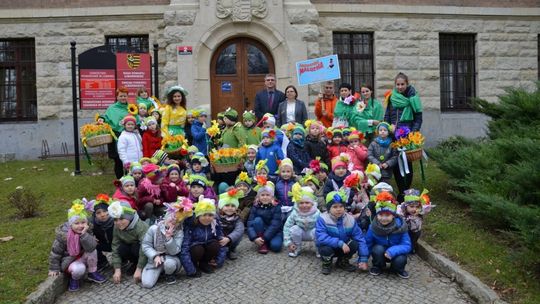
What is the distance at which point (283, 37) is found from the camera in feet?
43.1

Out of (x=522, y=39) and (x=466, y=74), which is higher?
(x=522, y=39)

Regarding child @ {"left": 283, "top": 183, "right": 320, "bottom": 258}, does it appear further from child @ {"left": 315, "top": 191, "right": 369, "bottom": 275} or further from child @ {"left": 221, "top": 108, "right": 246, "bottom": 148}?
child @ {"left": 221, "top": 108, "right": 246, "bottom": 148}

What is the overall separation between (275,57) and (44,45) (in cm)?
670

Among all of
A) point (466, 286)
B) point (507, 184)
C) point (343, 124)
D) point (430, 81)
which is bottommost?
point (466, 286)

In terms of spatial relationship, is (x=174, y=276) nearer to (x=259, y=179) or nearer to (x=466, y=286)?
(x=259, y=179)

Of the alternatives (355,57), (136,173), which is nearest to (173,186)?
(136,173)

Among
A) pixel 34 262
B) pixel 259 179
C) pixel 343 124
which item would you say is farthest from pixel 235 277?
pixel 343 124

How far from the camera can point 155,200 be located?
595cm

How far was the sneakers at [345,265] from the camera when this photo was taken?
17.2 feet

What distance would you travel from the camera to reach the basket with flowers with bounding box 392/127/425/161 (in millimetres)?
6797

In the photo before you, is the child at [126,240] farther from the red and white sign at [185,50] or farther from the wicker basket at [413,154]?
the red and white sign at [185,50]

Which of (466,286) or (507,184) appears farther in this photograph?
(507,184)

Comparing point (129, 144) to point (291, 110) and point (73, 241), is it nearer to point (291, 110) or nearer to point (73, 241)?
point (291, 110)

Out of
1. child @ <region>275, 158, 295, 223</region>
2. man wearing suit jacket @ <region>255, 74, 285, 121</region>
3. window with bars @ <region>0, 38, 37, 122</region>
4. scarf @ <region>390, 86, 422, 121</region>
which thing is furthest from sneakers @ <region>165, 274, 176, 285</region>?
window with bars @ <region>0, 38, 37, 122</region>
